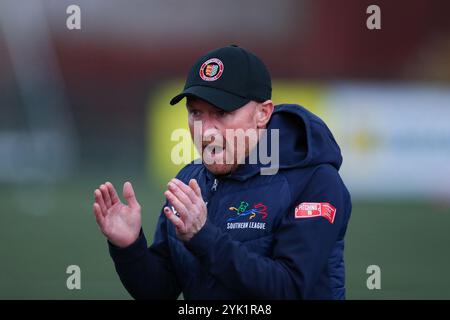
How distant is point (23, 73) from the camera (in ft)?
28.5

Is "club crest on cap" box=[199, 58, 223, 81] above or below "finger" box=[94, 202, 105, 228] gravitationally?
above

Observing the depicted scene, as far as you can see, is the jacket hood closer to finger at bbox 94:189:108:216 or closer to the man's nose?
the man's nose

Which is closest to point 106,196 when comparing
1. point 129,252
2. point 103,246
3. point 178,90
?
point 129,252

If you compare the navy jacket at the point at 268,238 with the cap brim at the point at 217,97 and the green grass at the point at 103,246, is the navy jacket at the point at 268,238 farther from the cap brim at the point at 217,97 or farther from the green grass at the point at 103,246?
the green grass at the point at 103,246

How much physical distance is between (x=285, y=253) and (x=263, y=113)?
0.36 metres

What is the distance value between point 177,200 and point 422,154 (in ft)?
19.5

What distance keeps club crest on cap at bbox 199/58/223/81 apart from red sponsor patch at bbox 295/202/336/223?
36 cm

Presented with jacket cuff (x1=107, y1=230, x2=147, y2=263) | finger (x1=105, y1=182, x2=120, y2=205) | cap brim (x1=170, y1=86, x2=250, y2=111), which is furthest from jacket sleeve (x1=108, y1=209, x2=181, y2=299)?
cap brim (x1=170, y1=86, x2=250, y2=111)

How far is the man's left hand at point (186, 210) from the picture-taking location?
142 centimetres

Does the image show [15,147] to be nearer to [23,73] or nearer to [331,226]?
[23,73]

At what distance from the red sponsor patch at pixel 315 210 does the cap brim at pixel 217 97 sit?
0.90 feet

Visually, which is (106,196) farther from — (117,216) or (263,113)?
(263,113)

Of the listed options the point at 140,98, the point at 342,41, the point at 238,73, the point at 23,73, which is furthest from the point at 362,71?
the point at 238,73

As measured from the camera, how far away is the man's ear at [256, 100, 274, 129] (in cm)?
162
